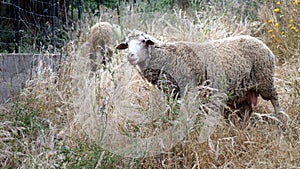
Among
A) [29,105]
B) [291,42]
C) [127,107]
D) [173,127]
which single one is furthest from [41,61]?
[291,42]

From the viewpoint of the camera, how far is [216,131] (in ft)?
12.7

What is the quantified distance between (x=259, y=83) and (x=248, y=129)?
1.55 ft

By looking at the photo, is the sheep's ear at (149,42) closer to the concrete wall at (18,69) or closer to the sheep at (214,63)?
the sheep at (214,63)

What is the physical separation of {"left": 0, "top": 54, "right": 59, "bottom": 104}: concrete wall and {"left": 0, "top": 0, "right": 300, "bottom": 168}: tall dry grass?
0.18m

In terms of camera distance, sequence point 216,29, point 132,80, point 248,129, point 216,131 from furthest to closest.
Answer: point 216,29 < point 132,80 < point 248,129 < point 216,131

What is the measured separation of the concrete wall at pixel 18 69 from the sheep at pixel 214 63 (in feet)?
3.82

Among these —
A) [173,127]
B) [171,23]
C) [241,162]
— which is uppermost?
[171,23]

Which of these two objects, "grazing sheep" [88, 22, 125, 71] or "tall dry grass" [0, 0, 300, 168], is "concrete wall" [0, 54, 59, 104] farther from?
"grazing sheep" [88, 22, 125, 71]

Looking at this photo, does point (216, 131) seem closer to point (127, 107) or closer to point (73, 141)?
point (127, 107)

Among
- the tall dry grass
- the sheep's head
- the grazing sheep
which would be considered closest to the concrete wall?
the tall dry grass

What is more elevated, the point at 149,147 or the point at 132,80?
the point at 132,80

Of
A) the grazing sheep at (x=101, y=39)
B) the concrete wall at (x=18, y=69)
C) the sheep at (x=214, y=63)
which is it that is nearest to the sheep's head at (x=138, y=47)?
the sheep at (x=214, y=63)

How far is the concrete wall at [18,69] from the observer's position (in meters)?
4.97

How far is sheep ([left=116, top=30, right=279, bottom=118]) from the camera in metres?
4.19
